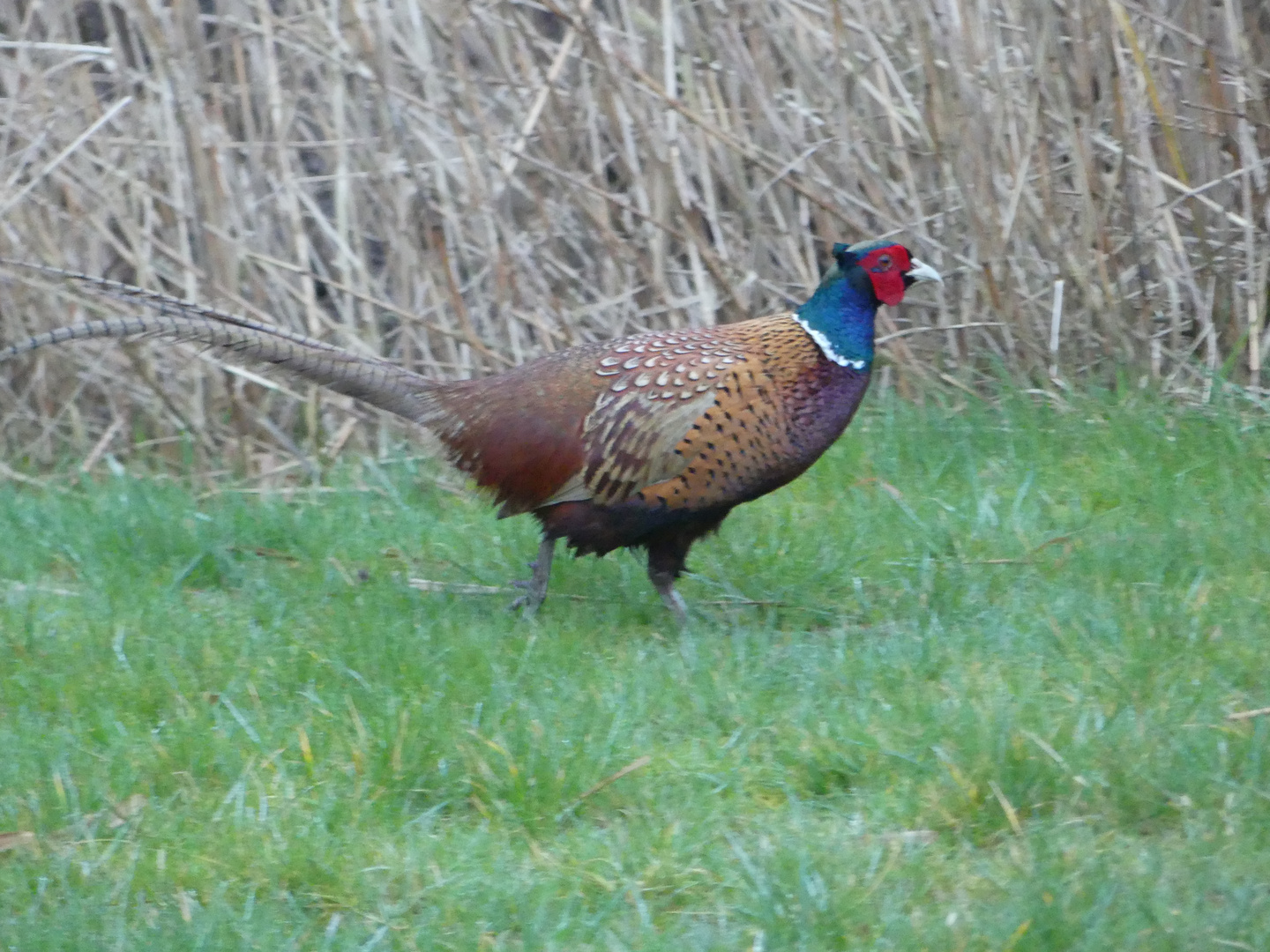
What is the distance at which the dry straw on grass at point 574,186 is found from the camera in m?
4.95

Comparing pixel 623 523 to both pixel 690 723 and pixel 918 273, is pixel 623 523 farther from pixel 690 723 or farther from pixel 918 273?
pixel 918 273

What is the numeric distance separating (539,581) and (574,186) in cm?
173

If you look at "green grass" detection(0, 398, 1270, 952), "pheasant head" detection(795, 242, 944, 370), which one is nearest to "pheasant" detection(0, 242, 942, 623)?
"pheasant head" detection(795, 242, 944, 370)

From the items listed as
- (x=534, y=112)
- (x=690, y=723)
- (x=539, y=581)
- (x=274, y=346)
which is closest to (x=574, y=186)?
(x=534, y=112)

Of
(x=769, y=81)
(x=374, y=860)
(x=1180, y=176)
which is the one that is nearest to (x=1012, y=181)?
(x=1180, y=176)

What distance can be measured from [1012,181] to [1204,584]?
182cm

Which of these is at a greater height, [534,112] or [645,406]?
[534,112]

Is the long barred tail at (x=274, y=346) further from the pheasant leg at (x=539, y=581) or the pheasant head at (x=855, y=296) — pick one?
the pheasant head at (x=855, y=296)

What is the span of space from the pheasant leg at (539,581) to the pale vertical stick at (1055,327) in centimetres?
190

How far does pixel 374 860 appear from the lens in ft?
9.00

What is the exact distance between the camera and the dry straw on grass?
495 centimetres

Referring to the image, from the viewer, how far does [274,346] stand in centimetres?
394

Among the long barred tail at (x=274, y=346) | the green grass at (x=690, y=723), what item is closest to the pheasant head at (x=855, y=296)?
the green grass at (x=690, y=723)

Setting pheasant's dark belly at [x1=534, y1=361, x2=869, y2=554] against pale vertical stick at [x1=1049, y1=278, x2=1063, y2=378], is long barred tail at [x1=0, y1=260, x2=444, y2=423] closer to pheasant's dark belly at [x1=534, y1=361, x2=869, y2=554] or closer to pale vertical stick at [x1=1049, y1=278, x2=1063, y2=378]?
pheasant's dark belly at [x1=534, y1=361, x2=869, y2=554]
